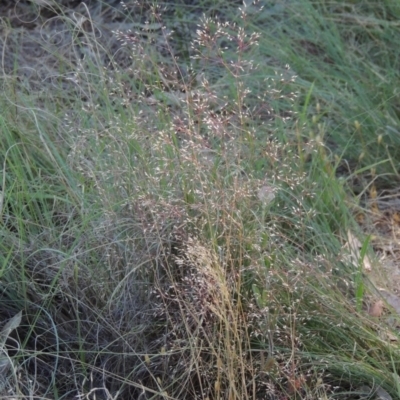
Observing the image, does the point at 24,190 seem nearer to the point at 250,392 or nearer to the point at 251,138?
the point at 251,138

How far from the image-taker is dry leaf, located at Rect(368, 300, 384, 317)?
255 cm

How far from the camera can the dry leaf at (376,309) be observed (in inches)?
100

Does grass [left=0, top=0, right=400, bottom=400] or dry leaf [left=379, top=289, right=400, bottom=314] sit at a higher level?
grass [left=0, top=0, right=400, bottom=400]

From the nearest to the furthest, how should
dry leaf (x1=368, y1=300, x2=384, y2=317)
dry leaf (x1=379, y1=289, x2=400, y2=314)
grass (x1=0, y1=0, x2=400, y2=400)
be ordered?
→ 1. grass (x1=0, y1=0, x2=400, y2=400)
2. dry leaf (x1=368, y1=300, x2=384, y2=317)
3. dry leaf (x1=379, y1=289, x2=400, y2=314)

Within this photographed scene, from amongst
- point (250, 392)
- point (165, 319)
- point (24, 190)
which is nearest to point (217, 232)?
point (165, 319)

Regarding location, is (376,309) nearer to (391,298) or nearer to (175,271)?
(391,298)

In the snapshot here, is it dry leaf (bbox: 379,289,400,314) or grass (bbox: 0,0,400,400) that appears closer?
grass (bbox: 0,0,400,400)

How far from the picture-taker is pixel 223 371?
221 cm

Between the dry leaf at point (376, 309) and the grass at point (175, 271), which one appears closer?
the grass at point (175, 271)

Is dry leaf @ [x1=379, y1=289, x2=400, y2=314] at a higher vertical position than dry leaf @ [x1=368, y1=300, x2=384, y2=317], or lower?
lower

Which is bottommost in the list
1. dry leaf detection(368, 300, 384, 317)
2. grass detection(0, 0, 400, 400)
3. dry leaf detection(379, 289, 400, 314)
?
dry leaf detection(379, 289, 400, 314)

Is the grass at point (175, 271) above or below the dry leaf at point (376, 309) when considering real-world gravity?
above

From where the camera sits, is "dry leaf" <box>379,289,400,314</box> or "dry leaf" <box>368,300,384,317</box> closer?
"dry leaf" <box>368,300,384,317</box>

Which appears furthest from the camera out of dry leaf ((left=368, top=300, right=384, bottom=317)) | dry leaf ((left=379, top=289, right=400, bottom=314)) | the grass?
dry leaf ((left=379, top=289, right=400, bottom=314))
